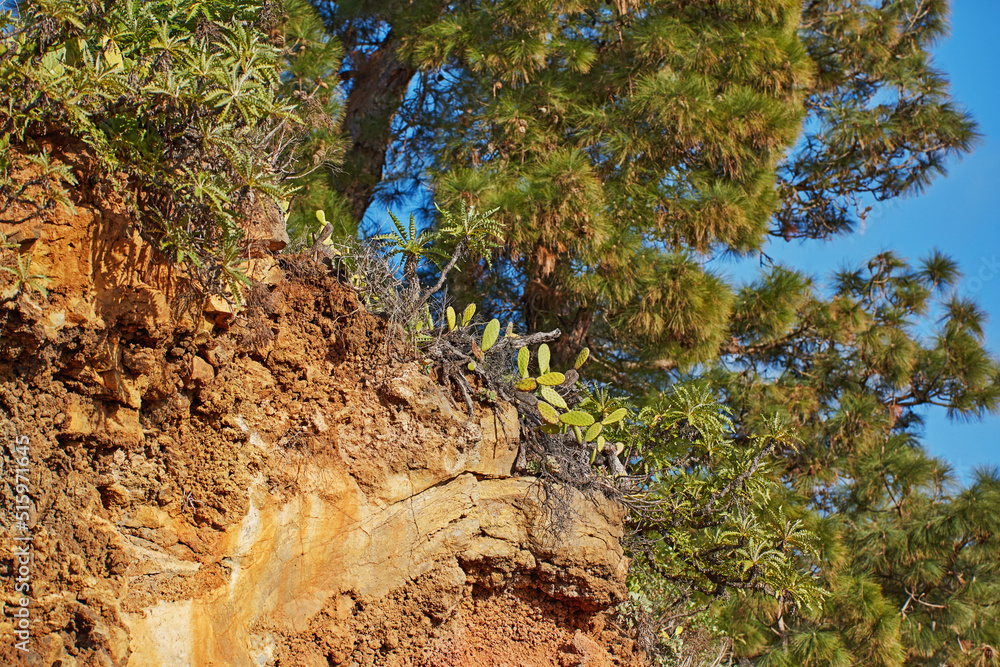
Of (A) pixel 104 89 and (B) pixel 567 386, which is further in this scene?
(B) pixel 567 386

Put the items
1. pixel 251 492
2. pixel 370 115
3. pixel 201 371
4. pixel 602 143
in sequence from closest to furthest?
pixel 201 371
pixel 251 492
pixel 602 143
pixel 370 115

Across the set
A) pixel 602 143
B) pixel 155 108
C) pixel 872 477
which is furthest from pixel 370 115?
pixel 872 477

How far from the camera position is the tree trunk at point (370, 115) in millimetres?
5191

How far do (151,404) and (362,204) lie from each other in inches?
127

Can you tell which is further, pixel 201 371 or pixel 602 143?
pixel 602 143

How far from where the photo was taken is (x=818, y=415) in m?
5.93

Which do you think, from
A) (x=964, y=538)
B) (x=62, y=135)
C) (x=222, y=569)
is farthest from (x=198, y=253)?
(x=964, y=538)

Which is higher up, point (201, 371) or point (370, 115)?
point (370, 115)

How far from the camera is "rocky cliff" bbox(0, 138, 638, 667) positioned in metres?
2.01

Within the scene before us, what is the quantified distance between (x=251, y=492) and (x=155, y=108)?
4.00 ft

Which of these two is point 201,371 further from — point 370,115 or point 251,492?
point 370,115

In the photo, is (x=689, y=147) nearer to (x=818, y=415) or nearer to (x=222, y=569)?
(x=818, y=415)

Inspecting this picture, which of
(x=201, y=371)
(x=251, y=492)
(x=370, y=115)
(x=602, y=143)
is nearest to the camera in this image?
(x=201, y=371)

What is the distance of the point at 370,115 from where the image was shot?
17.4 feet
